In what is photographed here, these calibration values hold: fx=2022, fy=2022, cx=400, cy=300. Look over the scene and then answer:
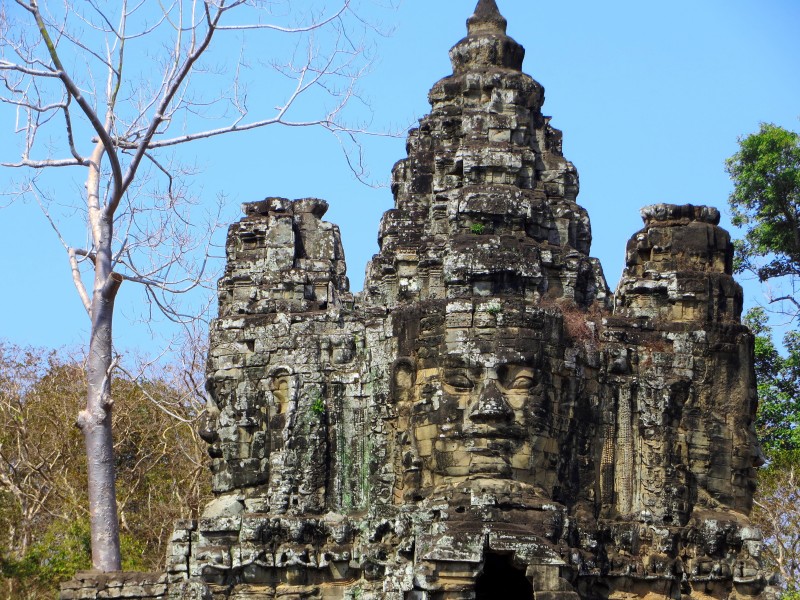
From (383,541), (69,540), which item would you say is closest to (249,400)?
(383,541)

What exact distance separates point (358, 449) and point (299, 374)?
4.65 ft

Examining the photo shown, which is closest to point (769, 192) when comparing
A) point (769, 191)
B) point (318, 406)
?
point (769, 191)

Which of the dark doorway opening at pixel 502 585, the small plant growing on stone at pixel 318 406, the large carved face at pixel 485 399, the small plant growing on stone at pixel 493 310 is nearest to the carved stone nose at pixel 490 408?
the large carved face at pixel 485 399

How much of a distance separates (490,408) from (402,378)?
198 cm

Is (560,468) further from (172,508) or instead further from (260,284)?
(172,508)

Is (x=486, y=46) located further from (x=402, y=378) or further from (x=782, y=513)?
(x=782, y=513)

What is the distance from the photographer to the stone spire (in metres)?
30.5

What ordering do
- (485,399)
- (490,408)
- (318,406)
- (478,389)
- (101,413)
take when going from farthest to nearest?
(101,413) → (318,406) → (478,389) → (485,399) → (490,408)

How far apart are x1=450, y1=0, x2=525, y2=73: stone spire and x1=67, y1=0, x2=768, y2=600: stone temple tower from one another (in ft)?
0.12

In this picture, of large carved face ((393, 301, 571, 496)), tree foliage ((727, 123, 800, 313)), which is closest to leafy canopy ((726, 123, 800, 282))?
tree foliage ((727, 123, 800, 313))

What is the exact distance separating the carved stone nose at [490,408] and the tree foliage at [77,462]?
13.4 metres

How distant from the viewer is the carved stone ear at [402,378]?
27844 mm

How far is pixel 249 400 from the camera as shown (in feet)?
96.9

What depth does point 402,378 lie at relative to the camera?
28031mm
